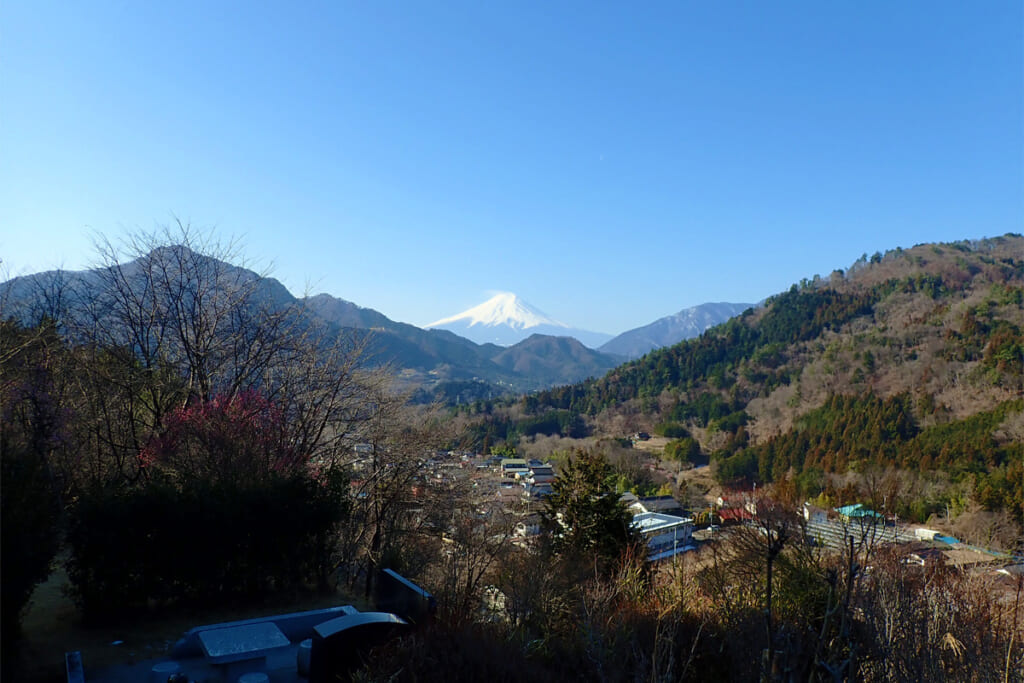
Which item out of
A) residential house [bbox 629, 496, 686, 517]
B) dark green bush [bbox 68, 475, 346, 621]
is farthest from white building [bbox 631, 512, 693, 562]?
dark green bush [bbox 68, 475, 346, 621]

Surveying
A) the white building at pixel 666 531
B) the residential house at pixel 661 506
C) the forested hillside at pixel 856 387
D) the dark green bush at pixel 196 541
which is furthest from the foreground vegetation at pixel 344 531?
the forested hillside at pixel 856 387

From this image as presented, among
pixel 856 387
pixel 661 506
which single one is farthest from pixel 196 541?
pixel 856 387

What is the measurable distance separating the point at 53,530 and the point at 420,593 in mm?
3325

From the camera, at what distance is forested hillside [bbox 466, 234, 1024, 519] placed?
170ft

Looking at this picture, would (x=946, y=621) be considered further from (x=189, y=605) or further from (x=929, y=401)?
(x=929, y=401)

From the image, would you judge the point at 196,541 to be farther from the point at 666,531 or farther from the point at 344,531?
the point at 666,531

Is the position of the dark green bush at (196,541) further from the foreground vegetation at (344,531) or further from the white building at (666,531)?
the white building at (666,531)

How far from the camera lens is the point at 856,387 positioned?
77.9 meters

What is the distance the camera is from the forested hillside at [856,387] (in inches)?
2044

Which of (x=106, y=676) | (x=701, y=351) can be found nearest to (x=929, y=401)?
(x=701, y=351)

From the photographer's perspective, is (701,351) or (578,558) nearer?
(578,558)

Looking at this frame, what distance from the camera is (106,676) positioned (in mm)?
5184

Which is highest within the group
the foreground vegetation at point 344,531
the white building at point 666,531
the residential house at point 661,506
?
the foreground vegetation at point 344,531

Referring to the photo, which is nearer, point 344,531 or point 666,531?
point 344,531
